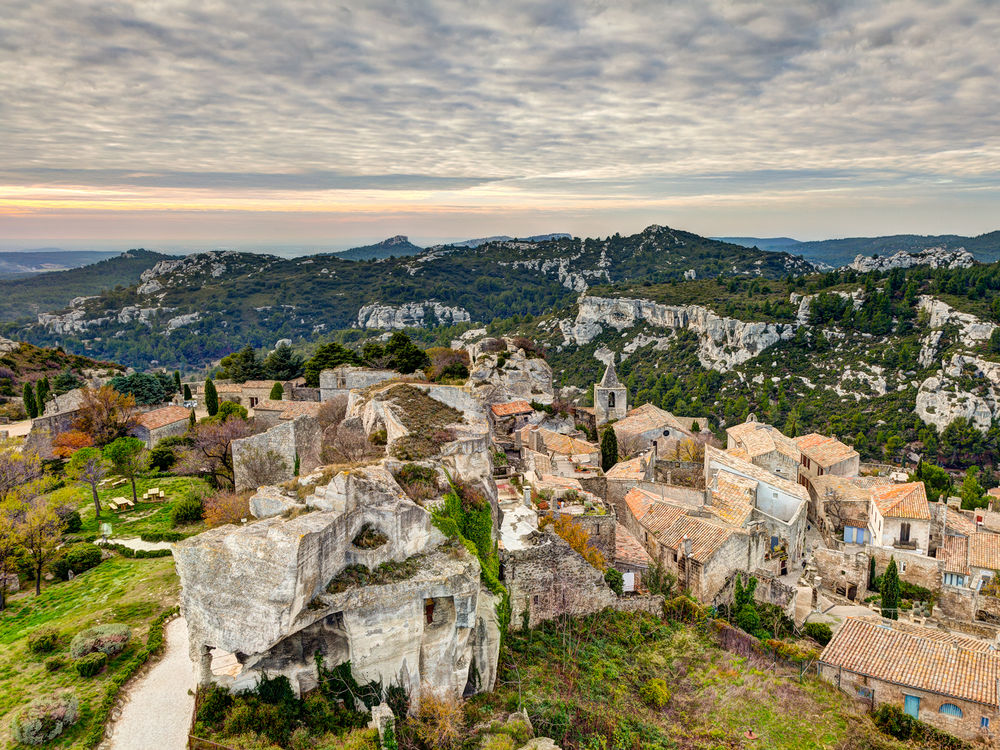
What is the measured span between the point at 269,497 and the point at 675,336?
3969 inches

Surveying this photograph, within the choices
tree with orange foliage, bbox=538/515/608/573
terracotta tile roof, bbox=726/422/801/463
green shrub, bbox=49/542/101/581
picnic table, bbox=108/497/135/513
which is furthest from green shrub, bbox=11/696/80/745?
terracotta tile roof, bbox=726/422/801/463

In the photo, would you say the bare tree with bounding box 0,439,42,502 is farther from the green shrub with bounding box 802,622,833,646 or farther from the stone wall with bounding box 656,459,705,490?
the green shrub with bounding box 802,622,833,646

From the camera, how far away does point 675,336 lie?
360ft

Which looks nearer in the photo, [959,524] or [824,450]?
[959,524]

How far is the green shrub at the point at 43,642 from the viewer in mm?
17891

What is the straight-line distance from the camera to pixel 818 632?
82.5ft

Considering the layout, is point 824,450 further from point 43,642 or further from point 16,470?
point 16,470

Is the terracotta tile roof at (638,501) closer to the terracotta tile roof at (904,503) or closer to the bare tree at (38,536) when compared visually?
the terracotta tile roof at (904,503)

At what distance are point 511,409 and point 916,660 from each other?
2678 centimetres

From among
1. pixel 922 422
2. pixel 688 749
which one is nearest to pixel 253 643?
pixel 688 749

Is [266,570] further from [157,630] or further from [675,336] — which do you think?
[675,336]

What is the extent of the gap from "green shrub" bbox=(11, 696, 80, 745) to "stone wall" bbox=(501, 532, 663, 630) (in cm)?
1205

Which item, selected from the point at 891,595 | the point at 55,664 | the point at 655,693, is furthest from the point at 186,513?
the point at 891,595

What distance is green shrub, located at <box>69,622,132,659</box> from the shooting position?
17.6 m
